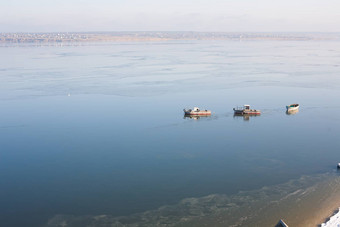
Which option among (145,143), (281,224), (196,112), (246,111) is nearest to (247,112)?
(246,111)

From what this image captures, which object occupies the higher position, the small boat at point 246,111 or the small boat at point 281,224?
the small boat at point 246,111

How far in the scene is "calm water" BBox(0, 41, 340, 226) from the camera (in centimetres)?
2131

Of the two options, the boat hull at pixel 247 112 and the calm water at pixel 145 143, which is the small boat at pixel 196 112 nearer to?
the calm water at pixel 145 143

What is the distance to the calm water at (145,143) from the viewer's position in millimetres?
21312

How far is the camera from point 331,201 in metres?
20.0

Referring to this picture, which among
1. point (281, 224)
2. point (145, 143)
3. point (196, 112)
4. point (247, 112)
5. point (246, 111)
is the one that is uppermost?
point (246, 111)

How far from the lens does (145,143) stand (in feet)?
98.6

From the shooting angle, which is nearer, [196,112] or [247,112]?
[196,112]

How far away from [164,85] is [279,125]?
24.5m

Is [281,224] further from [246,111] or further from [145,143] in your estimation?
[246,111]

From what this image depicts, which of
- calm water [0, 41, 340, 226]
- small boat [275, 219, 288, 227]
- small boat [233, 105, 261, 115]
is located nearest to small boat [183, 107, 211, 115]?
calm water [0, 41, 340, 226]

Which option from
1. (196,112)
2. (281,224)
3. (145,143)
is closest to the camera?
(281,224)

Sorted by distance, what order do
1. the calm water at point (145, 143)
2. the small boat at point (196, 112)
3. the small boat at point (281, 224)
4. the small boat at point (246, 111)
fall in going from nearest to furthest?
the small boat at point (281, 224)
the calm water at point (145, 143)
the small boat at point (196, 112)
the small boat at point (246, 111)

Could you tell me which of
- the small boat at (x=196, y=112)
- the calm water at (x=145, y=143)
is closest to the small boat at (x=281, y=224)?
the calm water at (x=145, y=143)
